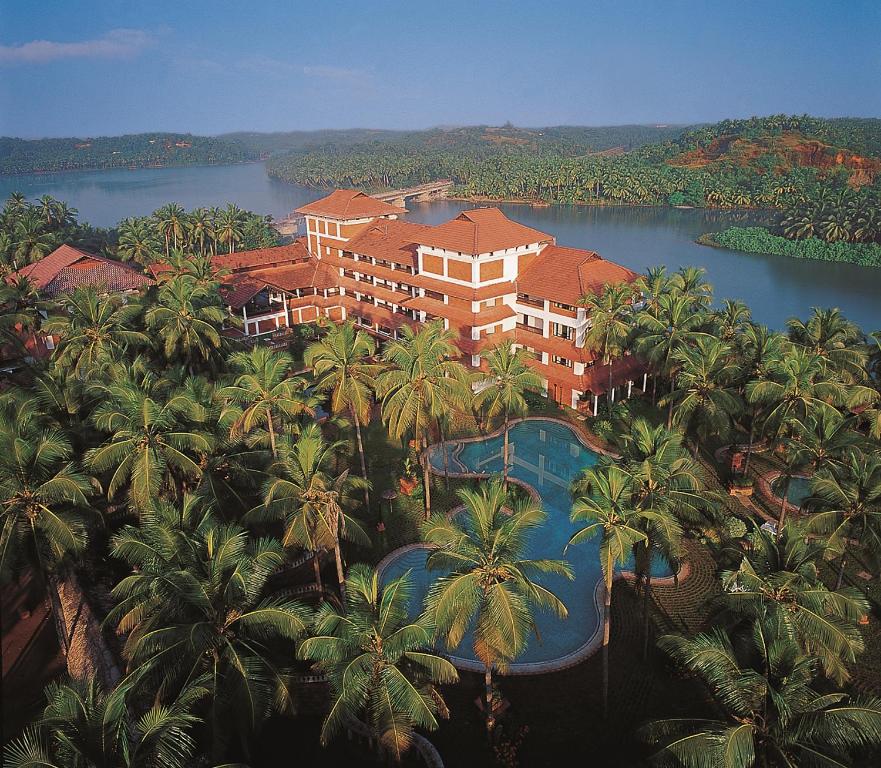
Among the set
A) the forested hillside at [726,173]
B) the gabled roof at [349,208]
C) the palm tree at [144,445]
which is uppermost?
the forested hillside at [726,173]

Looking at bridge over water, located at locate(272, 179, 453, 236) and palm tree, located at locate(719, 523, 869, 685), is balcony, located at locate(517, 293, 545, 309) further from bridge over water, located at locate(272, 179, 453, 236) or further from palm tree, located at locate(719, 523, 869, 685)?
bridge over water, located at locate(272, 179, 453, 236)

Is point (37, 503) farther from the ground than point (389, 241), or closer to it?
closer to it

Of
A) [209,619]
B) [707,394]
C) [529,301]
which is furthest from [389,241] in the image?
[209,619]

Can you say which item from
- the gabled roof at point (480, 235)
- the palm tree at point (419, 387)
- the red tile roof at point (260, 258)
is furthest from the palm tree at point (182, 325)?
the red tile roof at point (260, 258)

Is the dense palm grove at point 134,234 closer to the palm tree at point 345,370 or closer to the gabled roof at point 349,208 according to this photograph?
the gabled roof at point 349,208

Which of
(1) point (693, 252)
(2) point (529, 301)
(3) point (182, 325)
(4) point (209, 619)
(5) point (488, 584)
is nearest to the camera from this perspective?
(4) point (209, 619)

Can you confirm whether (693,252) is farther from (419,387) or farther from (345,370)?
(345,370)
